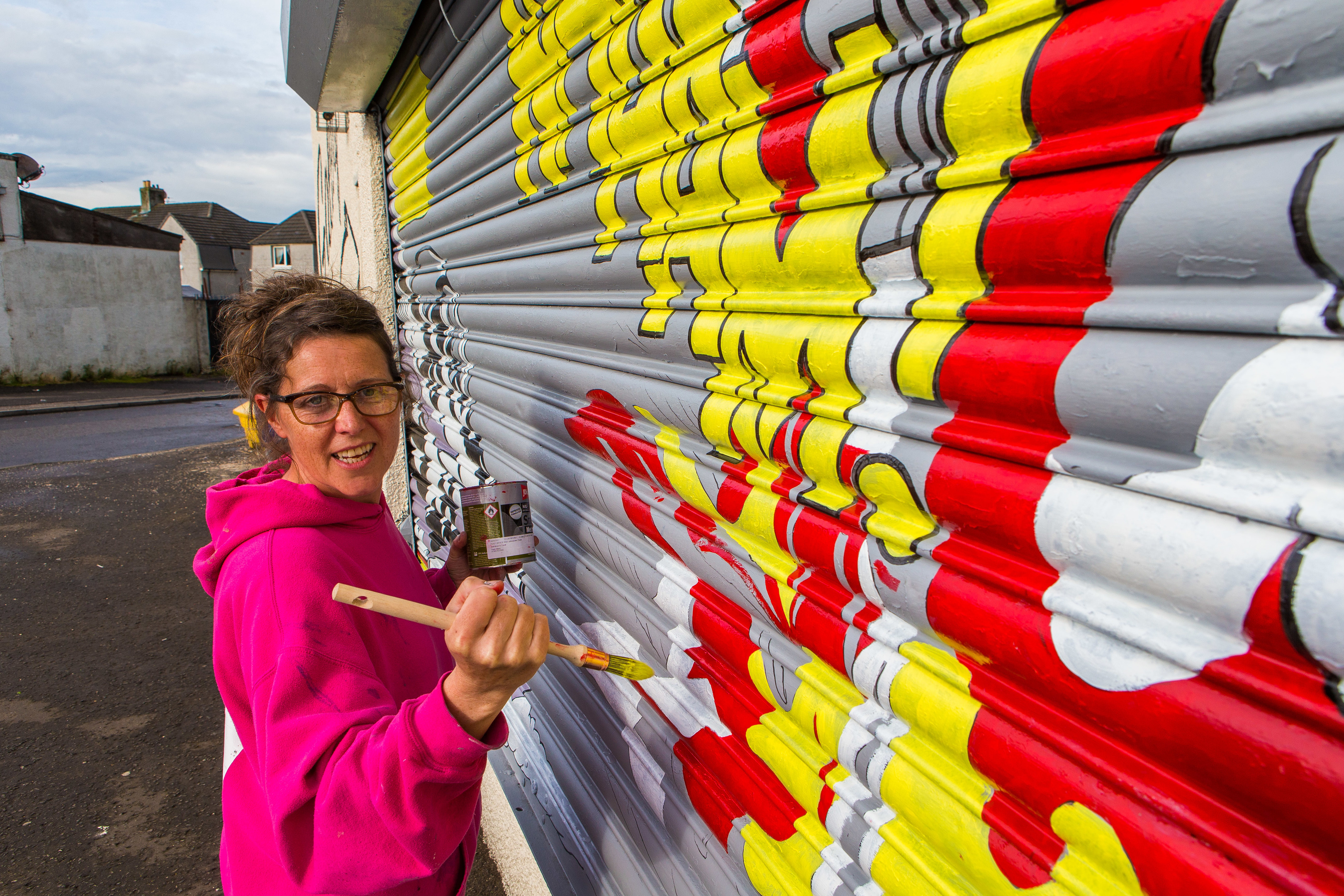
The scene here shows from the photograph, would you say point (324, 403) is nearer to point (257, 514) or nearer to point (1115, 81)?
point (257, 514)

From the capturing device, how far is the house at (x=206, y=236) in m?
39.5

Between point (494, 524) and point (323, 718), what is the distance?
2.75ft

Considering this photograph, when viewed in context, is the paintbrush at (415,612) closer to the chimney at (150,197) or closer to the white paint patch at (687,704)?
the white paint patch at (687,704)

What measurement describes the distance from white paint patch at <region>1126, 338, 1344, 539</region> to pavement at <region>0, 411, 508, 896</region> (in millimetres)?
2677

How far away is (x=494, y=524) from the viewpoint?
194cm

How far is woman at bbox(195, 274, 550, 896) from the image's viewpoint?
1.07m

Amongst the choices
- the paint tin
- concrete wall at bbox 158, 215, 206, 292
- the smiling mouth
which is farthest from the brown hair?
concrete wall at bbox 158, 215, 206, 292

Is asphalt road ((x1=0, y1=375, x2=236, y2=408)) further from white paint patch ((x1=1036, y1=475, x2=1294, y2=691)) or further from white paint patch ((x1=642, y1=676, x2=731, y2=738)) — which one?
white paint patch ((x1=1036, y1=475, x2=1294, y2=691))

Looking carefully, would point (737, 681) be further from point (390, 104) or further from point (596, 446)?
point (390, 104)

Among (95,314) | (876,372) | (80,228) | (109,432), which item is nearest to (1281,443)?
(876,372)

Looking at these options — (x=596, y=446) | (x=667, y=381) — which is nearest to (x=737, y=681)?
(x=667, y=381)

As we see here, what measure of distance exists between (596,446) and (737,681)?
0.84 m

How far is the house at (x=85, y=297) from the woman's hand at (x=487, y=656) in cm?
2594

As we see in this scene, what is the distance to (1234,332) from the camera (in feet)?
2.19
